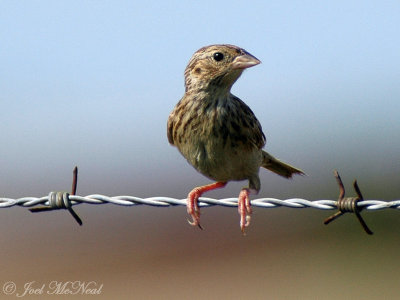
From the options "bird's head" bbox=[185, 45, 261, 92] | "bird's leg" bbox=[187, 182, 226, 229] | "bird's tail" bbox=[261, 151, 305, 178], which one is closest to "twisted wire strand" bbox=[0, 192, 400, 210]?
"bird's leg" bbox=[187, 182, 226, 229]

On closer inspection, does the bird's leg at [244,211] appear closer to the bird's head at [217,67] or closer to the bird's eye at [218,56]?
the bird's head at [217,67]

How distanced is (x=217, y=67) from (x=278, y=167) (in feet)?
5.04

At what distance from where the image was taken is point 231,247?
2462 centimetres

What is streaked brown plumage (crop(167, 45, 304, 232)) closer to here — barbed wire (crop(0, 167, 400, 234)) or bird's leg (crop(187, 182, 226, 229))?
bird's leg (crop(187, 182, 226, 229))

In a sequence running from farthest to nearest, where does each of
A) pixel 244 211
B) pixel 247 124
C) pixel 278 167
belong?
pixel 278 167
pixel 247 124
pixel 244 211

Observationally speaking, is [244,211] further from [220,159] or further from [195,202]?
[220,159]

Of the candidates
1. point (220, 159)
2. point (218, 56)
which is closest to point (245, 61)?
point (218, 56)

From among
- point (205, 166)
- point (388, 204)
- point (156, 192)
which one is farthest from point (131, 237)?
point (388, 204)

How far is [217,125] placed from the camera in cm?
770

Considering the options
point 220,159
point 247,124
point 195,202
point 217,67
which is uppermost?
point 217,67

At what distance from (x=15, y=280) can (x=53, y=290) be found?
2.89m

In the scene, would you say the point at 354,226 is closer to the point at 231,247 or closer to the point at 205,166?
the point at 231,247

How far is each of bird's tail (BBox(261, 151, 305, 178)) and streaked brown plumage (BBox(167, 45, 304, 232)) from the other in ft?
2.32

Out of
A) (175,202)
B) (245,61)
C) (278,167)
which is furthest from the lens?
(278,167)
